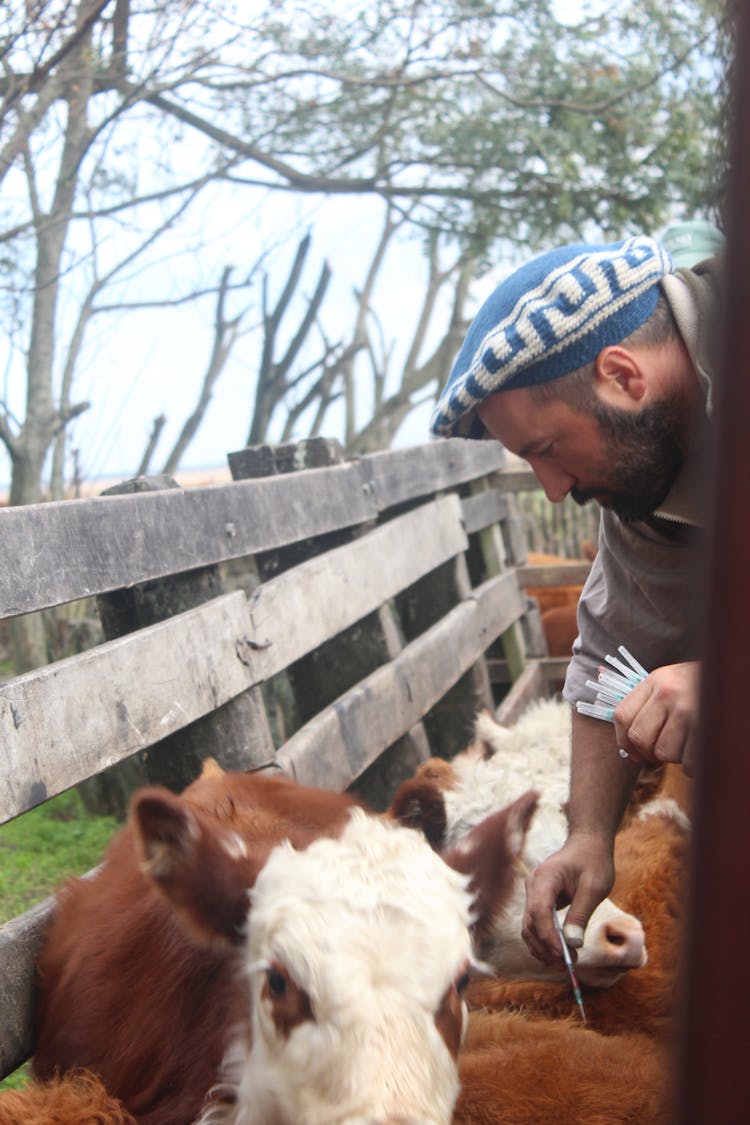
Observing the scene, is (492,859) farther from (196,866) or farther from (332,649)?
(332,649)

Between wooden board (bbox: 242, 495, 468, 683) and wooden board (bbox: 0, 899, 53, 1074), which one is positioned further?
wooden board (bbox: 242, 495, 468, 683)

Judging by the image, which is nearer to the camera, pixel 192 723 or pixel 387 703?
pixel 192 723

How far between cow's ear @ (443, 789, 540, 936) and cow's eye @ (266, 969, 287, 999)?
0.51 meters

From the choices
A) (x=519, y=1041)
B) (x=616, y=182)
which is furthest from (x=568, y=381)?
(x=616, y=182)

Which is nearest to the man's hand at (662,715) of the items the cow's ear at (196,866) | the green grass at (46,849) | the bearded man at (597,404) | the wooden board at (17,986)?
the bearded man at (597,404)

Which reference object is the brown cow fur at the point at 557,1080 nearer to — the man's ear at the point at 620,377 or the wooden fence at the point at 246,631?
the wooden fence at the point at 246,631

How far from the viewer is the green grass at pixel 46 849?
4.41m

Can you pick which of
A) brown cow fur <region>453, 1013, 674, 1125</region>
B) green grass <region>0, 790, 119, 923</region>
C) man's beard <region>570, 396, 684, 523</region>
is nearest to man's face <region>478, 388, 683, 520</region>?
man's beard <region>570, 396, 684, 523</region>

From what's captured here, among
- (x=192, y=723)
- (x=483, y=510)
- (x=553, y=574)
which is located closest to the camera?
(x=192, y=723)

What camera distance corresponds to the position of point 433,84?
8.42m

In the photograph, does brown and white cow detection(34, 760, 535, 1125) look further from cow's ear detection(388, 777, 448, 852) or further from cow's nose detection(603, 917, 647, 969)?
cow's nose detection(603, 917, 647, 969)

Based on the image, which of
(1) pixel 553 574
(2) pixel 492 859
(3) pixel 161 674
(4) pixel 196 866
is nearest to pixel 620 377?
(2) pixel 492 859

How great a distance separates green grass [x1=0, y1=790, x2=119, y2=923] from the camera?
4414mm

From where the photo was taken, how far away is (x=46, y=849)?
17.1 feet
